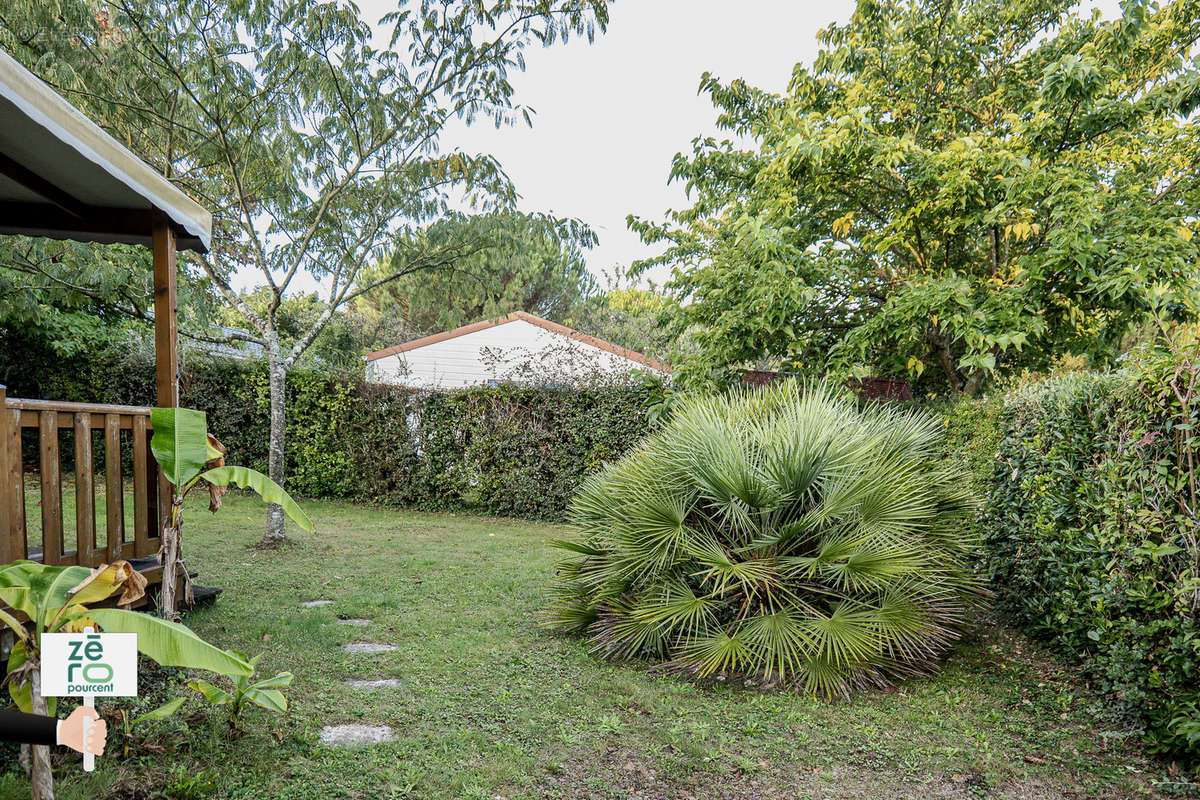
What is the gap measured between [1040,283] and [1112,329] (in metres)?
1.75

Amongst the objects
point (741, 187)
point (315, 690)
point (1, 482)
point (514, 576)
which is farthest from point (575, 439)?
point (1, 482)

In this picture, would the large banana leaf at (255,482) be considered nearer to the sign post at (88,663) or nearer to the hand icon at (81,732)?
the sign post at (88,663)

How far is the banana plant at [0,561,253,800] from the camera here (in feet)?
7.30

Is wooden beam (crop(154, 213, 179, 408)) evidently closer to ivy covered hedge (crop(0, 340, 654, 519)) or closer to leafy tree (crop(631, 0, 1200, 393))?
leafy tree (crop(631, 0, 1200, 393))

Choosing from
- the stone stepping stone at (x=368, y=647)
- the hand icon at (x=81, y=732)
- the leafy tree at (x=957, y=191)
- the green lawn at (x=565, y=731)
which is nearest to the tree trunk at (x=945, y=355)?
the leafy tree at (x=957, y=191)

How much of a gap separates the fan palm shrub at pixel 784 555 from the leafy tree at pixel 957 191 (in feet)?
8.73

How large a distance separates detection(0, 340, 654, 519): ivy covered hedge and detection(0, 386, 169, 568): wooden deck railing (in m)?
6.60

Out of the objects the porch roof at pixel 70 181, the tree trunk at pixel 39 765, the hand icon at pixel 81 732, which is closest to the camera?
the hand icon at pixel 81 732

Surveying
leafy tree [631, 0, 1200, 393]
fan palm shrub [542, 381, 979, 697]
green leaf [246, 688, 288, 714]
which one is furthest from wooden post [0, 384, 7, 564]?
leafy tree [631, 0, 1200, 393]

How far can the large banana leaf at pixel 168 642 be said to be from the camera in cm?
227

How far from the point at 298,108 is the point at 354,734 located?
7193 millimetres

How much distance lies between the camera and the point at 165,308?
4500mm

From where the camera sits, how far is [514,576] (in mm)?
7062

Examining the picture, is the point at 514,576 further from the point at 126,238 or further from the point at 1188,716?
the point at 1188,716
